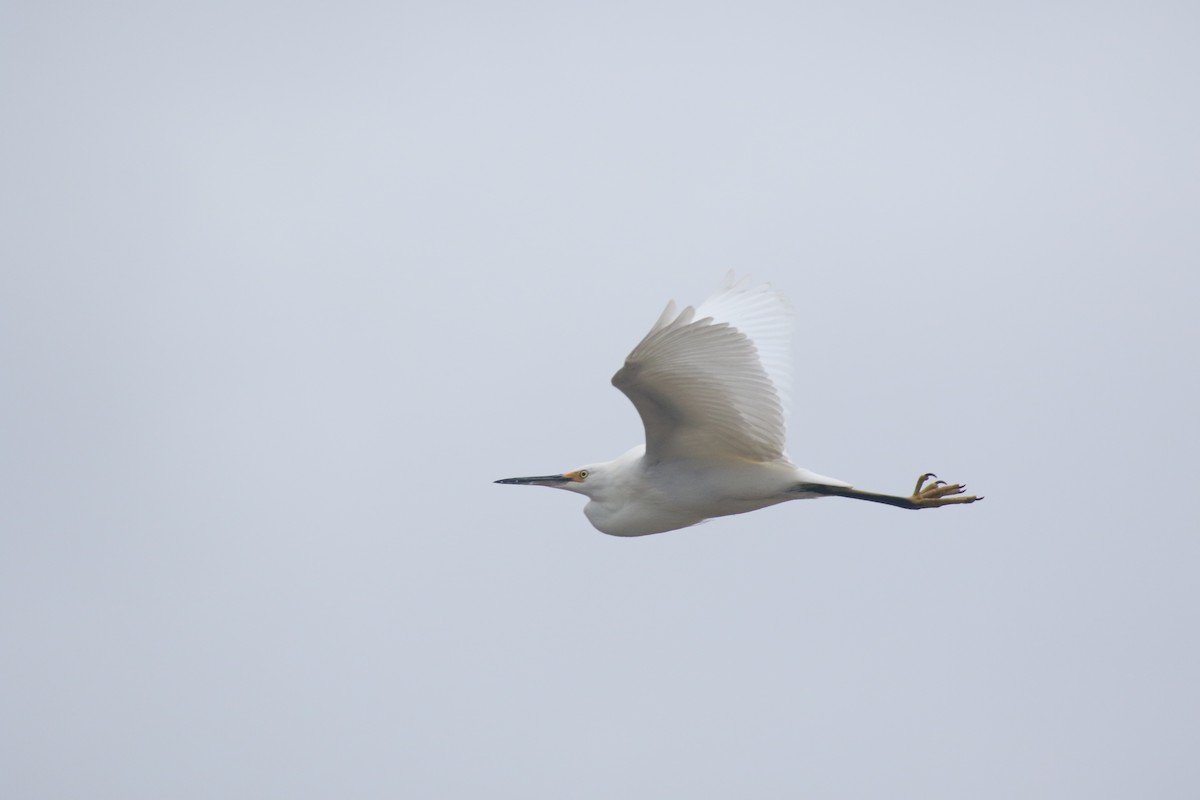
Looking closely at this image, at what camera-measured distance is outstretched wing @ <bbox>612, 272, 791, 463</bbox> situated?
11656 mm

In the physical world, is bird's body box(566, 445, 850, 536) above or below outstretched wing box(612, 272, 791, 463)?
below

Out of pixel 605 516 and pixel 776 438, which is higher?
pixel 776 438

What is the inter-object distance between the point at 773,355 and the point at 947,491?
2492 mm

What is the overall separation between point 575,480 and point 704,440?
1.94 m

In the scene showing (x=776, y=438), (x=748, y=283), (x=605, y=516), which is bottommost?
(x=605, y=516)

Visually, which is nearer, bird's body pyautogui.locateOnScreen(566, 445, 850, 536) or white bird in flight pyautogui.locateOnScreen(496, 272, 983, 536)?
white bird in flight pyautogui.locateOnScreen(496, 272, 983, 536)

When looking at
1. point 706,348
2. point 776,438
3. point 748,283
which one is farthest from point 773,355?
point 706,348

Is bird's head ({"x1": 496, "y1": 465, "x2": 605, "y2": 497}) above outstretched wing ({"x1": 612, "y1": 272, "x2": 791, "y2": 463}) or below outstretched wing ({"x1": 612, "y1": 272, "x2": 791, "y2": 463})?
below

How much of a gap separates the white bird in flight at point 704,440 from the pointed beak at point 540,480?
0.01 metres

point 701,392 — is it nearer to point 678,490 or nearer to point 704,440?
point 704,440

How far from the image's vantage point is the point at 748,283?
604 inches

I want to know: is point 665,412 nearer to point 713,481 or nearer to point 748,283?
point 713,481

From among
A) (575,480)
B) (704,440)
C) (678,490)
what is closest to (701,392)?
(704,440)

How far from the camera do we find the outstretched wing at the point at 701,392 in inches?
459
